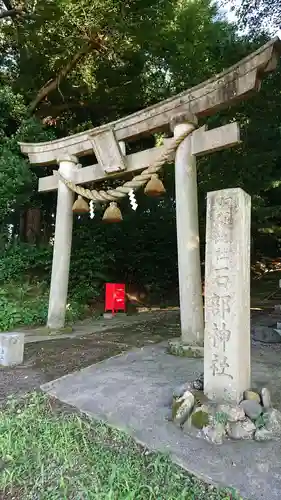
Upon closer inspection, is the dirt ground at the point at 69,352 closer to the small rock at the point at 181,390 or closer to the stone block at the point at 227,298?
the small rock at the point at 181,390

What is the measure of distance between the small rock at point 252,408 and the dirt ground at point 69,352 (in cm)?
221

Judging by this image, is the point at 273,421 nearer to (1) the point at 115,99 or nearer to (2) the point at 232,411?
(2) the point at 232,411

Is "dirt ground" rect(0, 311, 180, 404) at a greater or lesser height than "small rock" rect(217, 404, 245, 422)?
lesser

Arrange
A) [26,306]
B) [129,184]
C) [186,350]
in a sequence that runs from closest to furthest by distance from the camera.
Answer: [186,350] → [129,184] → [26,306]

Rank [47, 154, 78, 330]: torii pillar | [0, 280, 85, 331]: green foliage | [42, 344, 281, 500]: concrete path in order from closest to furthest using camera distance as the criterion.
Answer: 1. [42, 344, 281, 500]: concrete path
2. [47, 154, 78, 330]: torii pillar
3. [0, 280, 85, 331]: green foliage

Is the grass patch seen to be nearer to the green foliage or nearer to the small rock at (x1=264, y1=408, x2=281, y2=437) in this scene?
the small rock at (x1=264, y1=408, x2=281, y2=437)

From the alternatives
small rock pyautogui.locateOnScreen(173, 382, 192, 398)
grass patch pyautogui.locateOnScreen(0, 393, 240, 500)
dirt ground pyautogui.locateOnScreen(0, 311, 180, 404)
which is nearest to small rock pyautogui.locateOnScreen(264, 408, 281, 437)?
small rock pyautogui.locateOnScreen(173, 382, 192, 398)

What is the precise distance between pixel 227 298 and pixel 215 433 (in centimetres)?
107

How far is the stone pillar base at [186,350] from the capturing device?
487 centimetres

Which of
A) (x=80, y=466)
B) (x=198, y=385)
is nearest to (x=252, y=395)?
(x=198, y=385)

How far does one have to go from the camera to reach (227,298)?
312 centimetres

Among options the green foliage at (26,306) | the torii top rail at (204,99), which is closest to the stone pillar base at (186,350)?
the torii top rail at (204,99)

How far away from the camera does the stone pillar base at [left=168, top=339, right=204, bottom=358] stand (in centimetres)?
487

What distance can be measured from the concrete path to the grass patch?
0.44 feet
